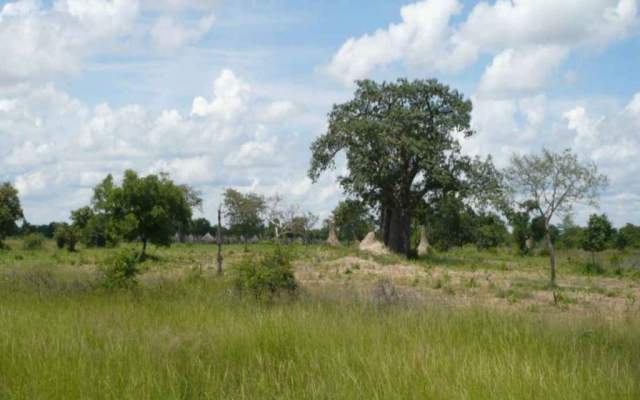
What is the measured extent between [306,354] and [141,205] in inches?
996

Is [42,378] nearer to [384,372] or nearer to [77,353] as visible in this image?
[77,353]

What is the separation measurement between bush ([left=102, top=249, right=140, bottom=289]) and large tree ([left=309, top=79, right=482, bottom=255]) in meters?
21.5

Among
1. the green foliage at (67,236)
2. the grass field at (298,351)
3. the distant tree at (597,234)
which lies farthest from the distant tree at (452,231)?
the grass field at (298,351)

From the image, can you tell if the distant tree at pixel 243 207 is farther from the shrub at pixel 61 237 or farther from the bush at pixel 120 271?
the bush at pixel 120 271

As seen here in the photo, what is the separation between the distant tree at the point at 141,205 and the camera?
30.1 meters

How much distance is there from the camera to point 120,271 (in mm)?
12773

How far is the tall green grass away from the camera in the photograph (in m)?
5.45

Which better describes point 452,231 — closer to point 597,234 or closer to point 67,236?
point 597,234

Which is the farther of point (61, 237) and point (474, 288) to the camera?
point (61, 237)

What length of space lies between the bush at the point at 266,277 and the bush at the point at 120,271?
1982 millimetres

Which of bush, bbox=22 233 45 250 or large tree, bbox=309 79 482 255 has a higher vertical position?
large tree, bbox=309 79 482 255

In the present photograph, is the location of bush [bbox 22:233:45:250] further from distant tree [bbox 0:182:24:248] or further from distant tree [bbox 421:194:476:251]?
distant tree [bbox 421:194:476:251]

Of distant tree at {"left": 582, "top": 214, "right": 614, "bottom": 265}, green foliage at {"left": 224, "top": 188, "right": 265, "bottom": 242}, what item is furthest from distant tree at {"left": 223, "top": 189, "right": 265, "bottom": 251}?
distant tree at {"left": 582, "top": 214, "right": 614, "bottom": 265}

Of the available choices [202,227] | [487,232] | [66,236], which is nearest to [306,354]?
[66,236]
